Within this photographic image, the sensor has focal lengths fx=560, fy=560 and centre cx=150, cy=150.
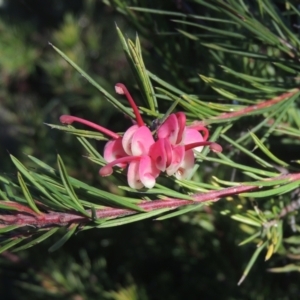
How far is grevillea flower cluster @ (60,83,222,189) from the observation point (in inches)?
12.4

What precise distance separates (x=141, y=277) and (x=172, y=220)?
12 cm

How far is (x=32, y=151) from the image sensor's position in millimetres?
896

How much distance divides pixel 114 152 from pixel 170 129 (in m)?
0.04

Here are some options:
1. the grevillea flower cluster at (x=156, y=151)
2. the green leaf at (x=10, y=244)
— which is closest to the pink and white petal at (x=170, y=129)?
the grevillea flower cluster at (x=156, y=151)

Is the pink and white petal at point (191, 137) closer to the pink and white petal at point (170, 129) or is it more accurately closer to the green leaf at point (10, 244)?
the pink and white petal at point (170, 129)

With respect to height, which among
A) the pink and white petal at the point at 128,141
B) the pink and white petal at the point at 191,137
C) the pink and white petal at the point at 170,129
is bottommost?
the pink and white petal at the point at 191,137

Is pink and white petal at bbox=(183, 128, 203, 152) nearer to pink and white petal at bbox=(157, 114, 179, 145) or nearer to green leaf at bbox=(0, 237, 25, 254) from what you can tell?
pink and white petal at bbox=(157, 114, 179, 145)

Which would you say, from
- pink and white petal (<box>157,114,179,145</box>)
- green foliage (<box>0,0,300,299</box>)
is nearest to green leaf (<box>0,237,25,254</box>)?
green foliage (<box>0,0,300,299</box>)

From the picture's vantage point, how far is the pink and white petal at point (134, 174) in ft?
1.06

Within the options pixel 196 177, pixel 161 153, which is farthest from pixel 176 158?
pixel 196 177

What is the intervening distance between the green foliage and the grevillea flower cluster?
0.05 feet

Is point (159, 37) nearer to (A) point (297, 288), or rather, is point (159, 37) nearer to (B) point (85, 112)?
(A) point (297, 288)

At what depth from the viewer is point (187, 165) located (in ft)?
1.09

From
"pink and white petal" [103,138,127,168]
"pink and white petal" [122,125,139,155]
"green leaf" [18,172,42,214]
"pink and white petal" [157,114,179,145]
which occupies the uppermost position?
"pink and white petal" [157,114,179,145]
